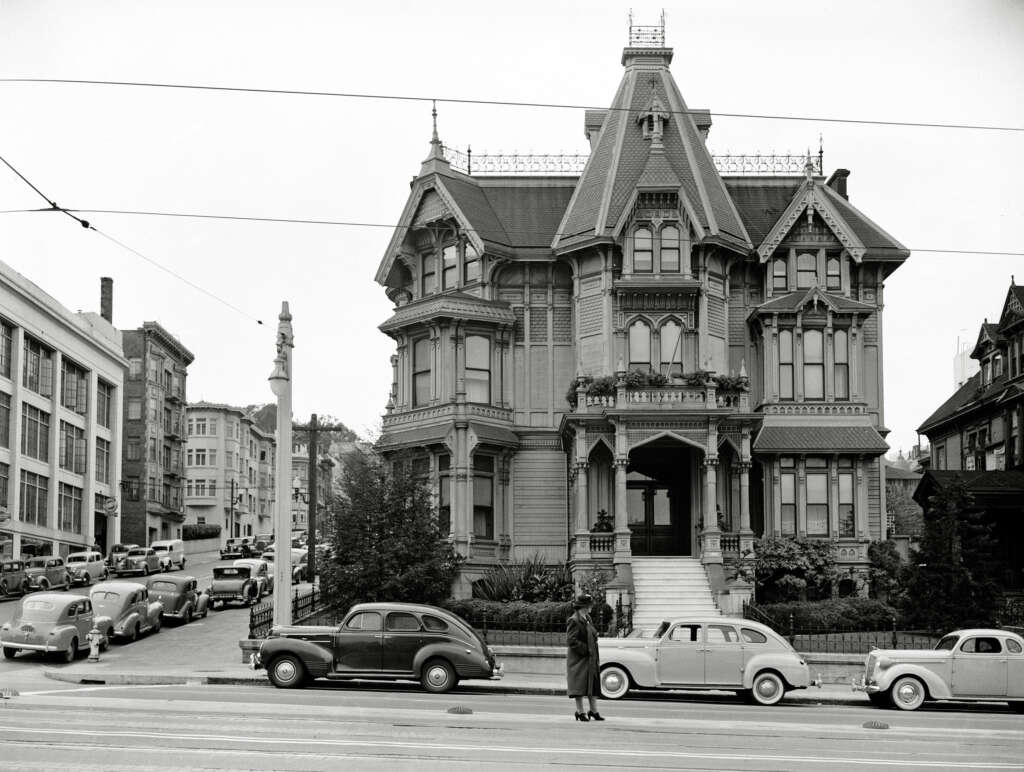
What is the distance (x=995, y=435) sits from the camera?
56.9 m

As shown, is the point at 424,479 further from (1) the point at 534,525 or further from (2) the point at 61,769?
(2) the point at 61,769

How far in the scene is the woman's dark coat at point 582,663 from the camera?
19.1m

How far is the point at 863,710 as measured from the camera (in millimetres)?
23000

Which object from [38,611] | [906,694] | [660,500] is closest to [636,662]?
[906,694]

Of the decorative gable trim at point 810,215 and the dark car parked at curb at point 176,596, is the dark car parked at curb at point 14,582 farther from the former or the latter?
the decorative gable trim at point 810,215

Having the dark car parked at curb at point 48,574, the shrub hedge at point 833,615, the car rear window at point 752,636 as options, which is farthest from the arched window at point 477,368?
the dark car parked at curb at point 48,574

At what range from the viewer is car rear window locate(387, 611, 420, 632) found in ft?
81.0

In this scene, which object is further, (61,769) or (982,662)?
(982,662)

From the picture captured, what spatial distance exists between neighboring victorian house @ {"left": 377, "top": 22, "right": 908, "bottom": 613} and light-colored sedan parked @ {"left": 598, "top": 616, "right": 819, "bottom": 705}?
13.4 m

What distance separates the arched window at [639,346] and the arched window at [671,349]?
478mm

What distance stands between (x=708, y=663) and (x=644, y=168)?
19.7m

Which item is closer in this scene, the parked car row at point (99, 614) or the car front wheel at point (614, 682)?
the car front wheel at point (614, 682)

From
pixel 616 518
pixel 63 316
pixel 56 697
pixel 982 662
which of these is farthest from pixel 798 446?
pixel 63 316

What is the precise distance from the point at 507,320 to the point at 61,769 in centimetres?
2818
